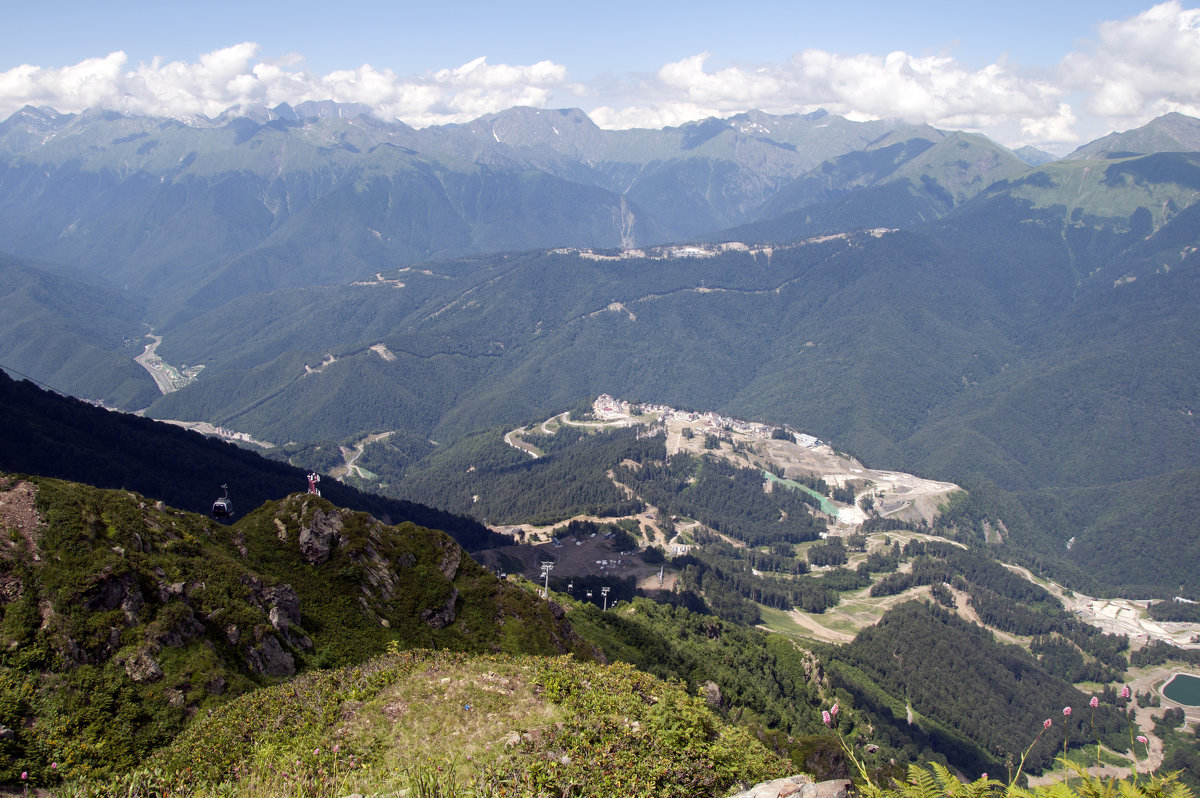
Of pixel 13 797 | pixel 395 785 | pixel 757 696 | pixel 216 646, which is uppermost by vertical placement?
pixel 395 785

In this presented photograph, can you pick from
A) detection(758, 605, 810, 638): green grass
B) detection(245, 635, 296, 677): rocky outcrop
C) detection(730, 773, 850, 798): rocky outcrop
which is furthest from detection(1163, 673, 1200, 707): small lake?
detection(245, 635, 296, 677): rocky outcrop

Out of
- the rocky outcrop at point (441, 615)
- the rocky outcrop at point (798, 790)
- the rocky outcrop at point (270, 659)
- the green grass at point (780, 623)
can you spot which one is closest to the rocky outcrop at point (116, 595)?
the rocky outcrop at point (270, 659)

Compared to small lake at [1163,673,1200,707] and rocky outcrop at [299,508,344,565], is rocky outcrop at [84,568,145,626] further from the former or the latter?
small lake at [1163,673,1200,707]

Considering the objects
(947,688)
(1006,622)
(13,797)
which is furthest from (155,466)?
(1006,622)

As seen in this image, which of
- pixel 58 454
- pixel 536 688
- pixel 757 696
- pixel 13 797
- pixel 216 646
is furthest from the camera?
pixel 58 454

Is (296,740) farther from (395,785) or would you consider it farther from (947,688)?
(947,688)

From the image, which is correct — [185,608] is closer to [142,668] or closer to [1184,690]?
[142,668]

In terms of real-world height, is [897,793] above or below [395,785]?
above

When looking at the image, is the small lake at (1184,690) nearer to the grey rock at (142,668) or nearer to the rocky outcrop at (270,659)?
the rocky outcrop at (270,659)
